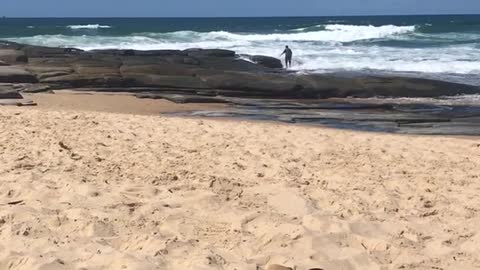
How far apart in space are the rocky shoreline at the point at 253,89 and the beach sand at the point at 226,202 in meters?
4.30

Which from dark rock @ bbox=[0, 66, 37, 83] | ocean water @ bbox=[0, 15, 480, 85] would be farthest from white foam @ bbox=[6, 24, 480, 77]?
dark rock @ bbox=[0, 66, 37, 83]

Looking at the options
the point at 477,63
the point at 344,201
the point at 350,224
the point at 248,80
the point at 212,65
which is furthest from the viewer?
the point at 477,63

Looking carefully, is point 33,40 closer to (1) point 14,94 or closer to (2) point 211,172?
(1) point 14,94

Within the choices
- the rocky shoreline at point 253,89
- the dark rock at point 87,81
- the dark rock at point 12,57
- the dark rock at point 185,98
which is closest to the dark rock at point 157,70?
the rocky shoreline at point 253,89

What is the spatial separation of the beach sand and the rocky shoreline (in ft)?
14.1

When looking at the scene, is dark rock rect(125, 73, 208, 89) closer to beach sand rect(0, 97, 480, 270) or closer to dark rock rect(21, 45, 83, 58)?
dark rock rect(21, 45, 83, 58)

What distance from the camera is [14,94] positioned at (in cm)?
1228

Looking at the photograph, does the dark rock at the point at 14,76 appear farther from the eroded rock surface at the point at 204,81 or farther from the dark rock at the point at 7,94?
the dark rock at the point at 7,94

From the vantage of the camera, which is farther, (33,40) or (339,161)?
(33,40)

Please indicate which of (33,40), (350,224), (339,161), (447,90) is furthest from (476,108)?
(33,40)

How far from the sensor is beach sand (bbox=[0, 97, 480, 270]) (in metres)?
3.93

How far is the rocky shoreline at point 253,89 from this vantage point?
12.0m

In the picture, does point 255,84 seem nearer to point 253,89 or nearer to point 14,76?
point 253,89

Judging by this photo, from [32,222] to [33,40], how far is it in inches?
1436
